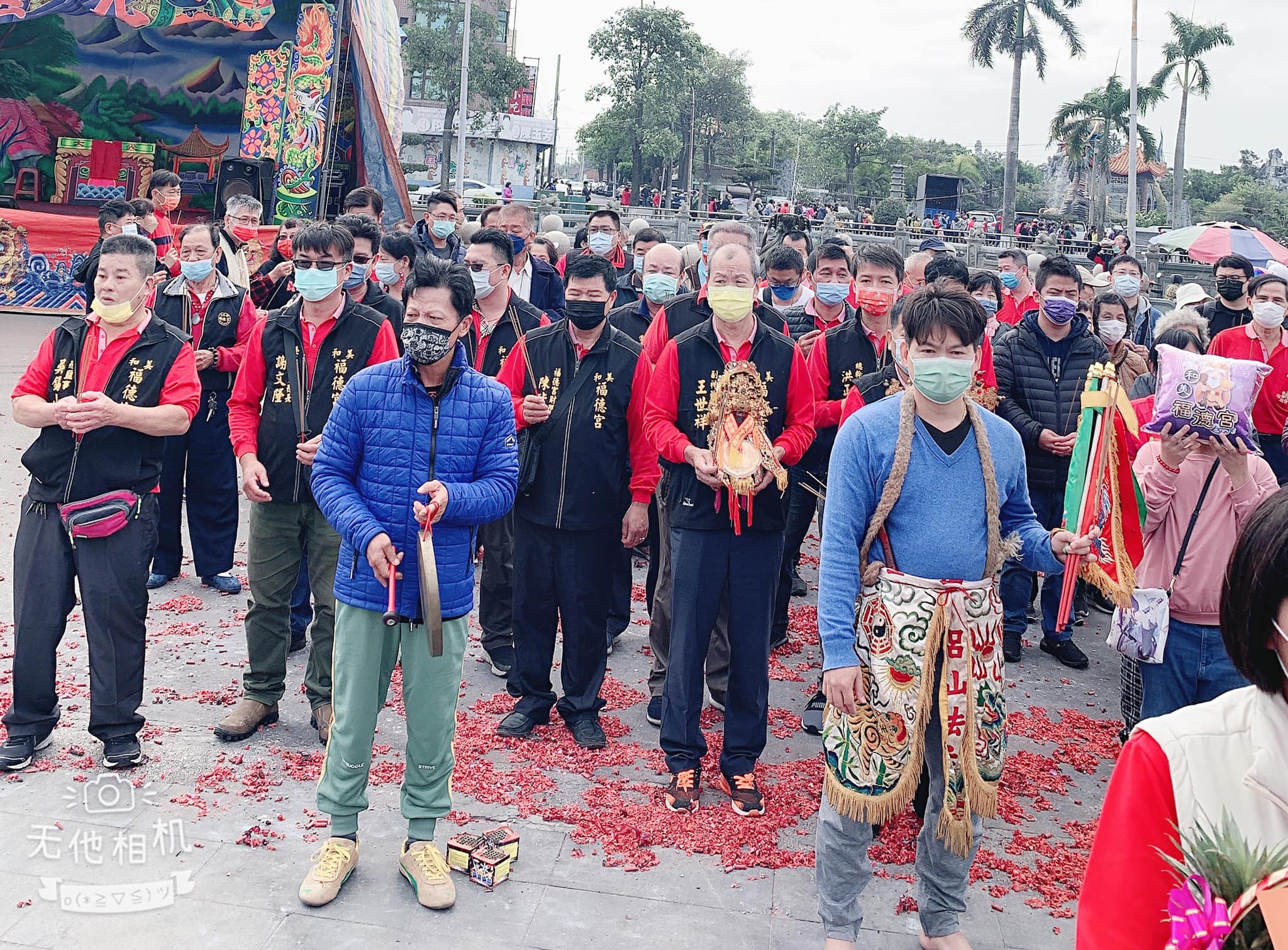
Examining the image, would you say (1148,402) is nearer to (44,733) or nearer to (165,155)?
(44,733)

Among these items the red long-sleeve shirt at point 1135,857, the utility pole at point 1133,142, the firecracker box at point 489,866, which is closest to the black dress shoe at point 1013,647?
the firecracker box at point 489,866

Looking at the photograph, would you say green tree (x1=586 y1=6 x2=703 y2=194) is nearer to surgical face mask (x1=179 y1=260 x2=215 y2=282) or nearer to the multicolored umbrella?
the multicolored umbrella

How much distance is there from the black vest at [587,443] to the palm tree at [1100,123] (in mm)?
42256

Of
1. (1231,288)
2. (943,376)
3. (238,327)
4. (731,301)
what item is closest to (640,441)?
(731,301)

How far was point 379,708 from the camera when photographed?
3.82 m

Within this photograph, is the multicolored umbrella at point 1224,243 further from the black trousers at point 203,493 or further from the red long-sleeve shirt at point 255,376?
the red long-sleeve shirt at point 255,376

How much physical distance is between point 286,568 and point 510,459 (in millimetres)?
1591

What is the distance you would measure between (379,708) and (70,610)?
161cm

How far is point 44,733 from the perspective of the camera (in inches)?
177

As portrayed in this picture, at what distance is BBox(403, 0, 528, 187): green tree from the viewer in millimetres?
42812

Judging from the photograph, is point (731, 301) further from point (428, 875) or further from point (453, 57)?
point (453, 57)

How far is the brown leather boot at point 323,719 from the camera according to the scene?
4.82 metres

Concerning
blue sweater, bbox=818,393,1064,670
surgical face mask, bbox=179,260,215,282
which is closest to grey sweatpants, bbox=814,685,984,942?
blue sweater, bbox=818,393,1064,670

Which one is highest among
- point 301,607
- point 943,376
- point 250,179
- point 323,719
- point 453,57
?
point 453,57
